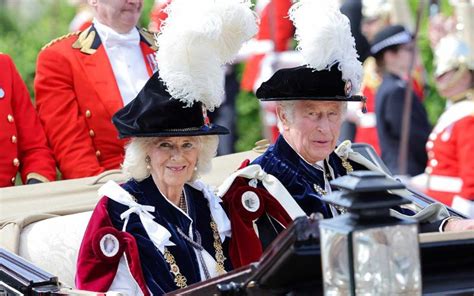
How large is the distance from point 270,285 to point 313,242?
0.20 meters

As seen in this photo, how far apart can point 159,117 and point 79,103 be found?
1393mm

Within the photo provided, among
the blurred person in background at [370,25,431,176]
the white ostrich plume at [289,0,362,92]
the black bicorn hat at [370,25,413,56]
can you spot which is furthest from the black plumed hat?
the black bicorn hat at [370,25,413,56]

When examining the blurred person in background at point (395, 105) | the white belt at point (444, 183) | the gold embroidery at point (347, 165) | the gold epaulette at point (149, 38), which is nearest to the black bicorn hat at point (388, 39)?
the blurred person in background at point (395, 105)

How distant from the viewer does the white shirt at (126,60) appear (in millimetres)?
5555

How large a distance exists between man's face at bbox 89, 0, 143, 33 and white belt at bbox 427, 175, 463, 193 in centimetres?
243

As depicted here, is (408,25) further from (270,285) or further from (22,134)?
(270,285)

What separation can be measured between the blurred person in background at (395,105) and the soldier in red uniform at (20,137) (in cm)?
387

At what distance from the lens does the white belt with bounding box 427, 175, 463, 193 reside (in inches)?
282

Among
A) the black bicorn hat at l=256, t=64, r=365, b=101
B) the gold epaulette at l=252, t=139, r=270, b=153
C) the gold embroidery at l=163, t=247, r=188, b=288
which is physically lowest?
the gold embroidery at l=163, t=247, r=188, b=288

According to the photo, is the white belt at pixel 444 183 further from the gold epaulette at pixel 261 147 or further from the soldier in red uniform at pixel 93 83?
the soldier in red uniform at pixel 93 83

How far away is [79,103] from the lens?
543 cm

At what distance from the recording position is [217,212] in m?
4.33

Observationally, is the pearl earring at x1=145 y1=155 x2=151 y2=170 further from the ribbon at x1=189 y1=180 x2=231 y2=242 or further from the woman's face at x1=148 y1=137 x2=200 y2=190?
the ribbon at x1=189 y1=180 x2=231 y2=242

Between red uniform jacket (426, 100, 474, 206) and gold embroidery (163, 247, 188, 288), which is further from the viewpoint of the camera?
red uniform jacket (426, 100, 474, 206)
